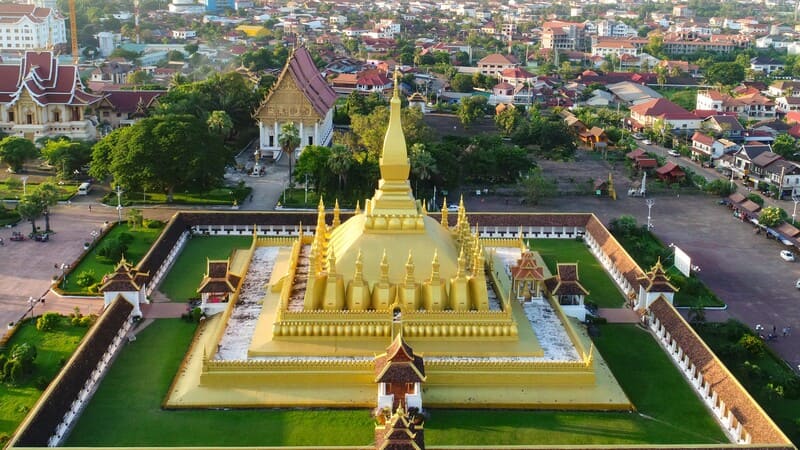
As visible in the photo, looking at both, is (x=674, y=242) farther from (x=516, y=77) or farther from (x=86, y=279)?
(x=516, y=77)

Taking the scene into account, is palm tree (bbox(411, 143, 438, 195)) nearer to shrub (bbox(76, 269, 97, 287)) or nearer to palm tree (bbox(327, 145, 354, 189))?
palm tree (bbox(327, 145, 354, 189))

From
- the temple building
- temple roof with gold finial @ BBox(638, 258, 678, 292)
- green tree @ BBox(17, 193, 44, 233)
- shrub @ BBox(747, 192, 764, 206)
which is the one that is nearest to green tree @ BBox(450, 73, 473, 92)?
the temple building

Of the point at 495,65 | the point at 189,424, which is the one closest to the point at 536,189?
the point at 189,424

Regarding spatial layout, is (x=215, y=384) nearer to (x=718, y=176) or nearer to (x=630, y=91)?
(x=718, y=176)

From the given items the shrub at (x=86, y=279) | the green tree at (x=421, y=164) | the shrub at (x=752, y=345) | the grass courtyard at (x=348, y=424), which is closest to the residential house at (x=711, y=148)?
the green tree at (x=421, y=164)

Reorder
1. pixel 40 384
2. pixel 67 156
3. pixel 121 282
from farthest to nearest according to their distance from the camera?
pixel 67 156 < pixel 121 282 < pixel 40 384

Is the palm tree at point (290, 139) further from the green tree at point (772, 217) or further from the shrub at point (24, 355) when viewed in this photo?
the green tree at point (772, 217)
